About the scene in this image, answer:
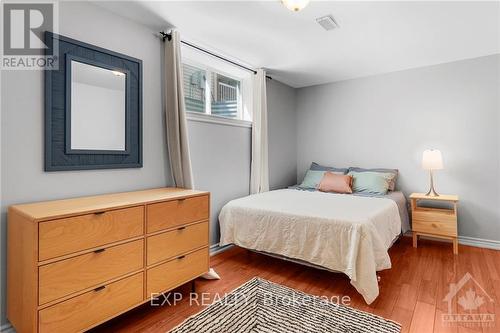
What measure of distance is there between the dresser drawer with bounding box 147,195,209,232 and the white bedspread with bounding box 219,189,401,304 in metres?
0.64

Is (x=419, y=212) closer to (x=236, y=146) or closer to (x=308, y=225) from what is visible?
(x=308, y=225)

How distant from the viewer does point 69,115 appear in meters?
1.89

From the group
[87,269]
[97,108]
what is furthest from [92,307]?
[97,108]

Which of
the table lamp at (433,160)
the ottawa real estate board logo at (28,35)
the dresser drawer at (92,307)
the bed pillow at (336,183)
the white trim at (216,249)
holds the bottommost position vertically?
the white trim at (216,249)

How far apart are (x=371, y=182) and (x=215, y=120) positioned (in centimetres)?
217

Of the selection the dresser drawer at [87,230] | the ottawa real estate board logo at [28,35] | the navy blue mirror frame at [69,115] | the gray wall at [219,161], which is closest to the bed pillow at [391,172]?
the gray wall at [219,161]

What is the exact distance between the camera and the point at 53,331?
Result: 1384mm

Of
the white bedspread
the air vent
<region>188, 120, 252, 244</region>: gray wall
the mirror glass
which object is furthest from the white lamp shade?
the mirror glass

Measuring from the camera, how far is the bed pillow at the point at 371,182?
342cm

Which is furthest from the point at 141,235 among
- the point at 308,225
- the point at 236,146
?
the point at 236,146

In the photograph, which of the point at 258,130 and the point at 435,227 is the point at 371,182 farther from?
the point at 258,130

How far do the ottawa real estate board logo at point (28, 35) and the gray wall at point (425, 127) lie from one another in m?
3.60

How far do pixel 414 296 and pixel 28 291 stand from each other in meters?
2.56

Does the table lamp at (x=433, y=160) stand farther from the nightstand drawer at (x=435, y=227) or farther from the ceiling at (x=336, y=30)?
the ceiling at (x=336, y=30)
